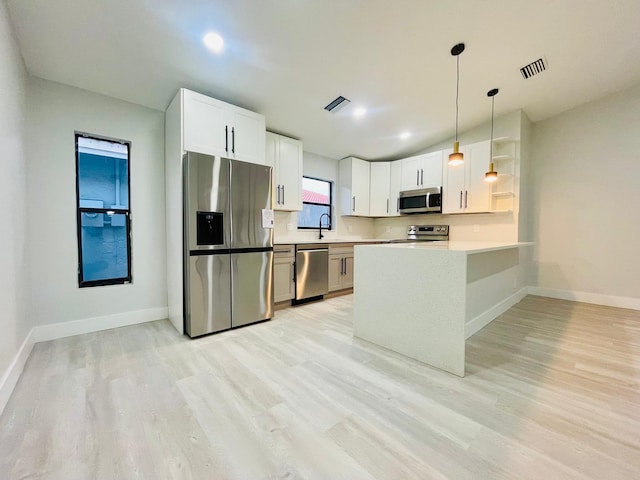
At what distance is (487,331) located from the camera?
2.82 m

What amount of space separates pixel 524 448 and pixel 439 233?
4048 millimetres

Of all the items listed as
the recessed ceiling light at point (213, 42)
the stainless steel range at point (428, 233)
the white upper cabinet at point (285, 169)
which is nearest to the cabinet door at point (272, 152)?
the white upper cabinet at point (285, 169)

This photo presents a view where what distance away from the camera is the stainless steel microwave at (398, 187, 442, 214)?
15.2 ft

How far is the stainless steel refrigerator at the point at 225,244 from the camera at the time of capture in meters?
2.59

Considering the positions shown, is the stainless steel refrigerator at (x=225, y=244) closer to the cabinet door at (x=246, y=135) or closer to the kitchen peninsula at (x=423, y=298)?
the cabinet door at (x=246, y=135)

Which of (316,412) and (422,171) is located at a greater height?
(422,171)

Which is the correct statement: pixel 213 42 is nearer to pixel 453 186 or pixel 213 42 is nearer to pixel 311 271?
pixel 311 271

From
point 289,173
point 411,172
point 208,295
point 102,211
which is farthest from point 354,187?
point 102,211

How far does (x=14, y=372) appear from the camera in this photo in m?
1.78

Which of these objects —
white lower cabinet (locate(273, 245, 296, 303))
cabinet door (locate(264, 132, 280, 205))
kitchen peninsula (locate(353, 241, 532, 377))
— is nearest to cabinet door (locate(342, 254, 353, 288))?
white lower cabinet (locate(273, 245, 296, 303))

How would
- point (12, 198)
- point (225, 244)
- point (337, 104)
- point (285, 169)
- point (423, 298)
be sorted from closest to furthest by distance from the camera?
point (12, 198), point (423, 298), point (225, 244), point (337, 104), point (285, 169)

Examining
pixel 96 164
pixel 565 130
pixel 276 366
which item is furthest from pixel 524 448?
pixel 565 130

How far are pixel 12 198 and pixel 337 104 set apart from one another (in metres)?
3.31

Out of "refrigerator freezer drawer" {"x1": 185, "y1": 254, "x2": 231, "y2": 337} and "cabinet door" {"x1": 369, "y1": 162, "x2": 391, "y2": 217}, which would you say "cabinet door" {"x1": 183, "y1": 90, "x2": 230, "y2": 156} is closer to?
"refrigerator freezer drawer" {"x1": 185, "y1": 254, "x2": 231, "y2": 337}
